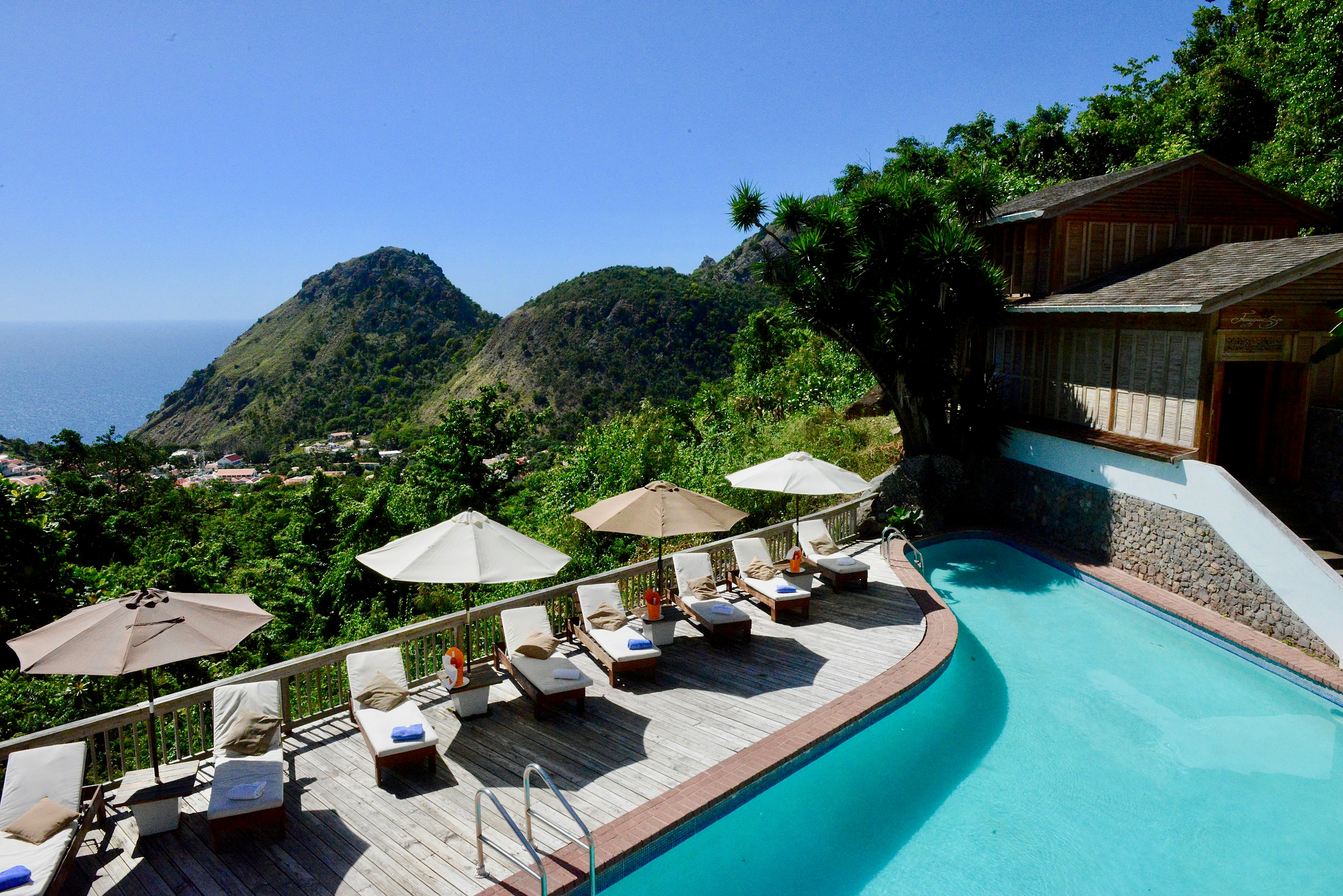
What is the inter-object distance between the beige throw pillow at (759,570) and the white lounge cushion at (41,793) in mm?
7975

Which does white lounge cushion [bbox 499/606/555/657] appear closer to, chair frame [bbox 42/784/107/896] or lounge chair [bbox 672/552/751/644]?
lounge chair [bbox 672/552/751/644]

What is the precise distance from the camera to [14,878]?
4688 millimetres

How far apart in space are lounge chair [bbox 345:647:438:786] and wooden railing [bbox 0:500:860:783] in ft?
0.85

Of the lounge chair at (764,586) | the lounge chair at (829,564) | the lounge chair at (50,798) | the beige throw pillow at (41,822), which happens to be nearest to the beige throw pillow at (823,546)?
the lounge chair at (829,564)

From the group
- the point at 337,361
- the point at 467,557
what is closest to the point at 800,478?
the point at 467,557

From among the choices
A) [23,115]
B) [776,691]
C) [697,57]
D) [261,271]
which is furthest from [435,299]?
[776,691]

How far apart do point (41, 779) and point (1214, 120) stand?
34766 mm

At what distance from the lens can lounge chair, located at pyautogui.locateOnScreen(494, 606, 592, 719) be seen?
7777 mm

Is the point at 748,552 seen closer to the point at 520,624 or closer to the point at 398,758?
the point at 520,624

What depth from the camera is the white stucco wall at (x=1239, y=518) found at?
9.78m

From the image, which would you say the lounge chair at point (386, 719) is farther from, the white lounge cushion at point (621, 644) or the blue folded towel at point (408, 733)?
the white lounge cushion at point (621, 644)

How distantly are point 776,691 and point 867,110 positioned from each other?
1034 inches

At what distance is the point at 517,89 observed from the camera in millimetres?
27172

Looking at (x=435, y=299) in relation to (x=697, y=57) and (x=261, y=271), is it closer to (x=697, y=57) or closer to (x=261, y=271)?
(x=261, y=271)
